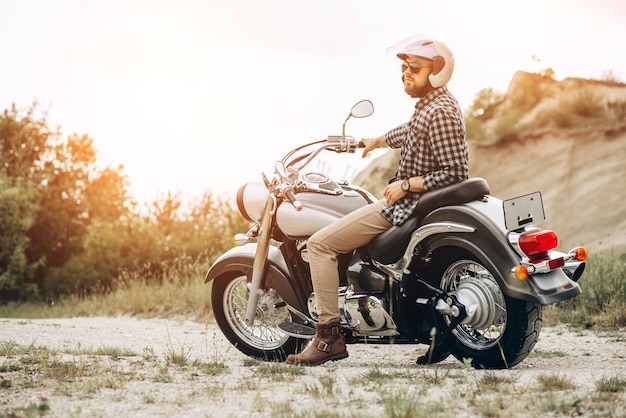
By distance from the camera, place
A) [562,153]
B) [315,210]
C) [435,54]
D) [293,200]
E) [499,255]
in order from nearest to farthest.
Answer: [499,255]
[435,54]
[293,200]
[315,210]
[562,153]

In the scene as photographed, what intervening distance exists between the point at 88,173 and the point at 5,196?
708 cm

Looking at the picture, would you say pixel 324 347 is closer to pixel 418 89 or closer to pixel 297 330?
pixel 297 330

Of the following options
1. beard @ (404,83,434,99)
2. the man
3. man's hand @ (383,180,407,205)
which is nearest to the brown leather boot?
the man

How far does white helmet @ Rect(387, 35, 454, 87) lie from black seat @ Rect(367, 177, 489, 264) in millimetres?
749

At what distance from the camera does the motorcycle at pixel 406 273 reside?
5473 mm

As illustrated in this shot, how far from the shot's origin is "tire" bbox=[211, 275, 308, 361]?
6.88 m

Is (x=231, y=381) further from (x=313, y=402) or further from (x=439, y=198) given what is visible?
(x=439, y=198)

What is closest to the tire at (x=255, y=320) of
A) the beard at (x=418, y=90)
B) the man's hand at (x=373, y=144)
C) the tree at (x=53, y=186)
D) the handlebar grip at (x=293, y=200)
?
the handlebar grip at (x=293, y=200)

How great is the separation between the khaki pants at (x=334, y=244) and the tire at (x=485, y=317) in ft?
1.82

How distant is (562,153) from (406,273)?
19.2 metres

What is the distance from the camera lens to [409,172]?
5977mm

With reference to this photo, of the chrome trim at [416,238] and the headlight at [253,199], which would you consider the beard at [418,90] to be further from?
the headlight at [253,199]

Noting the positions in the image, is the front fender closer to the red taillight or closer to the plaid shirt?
the plaid shirt

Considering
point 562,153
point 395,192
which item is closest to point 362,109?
point 395,192
